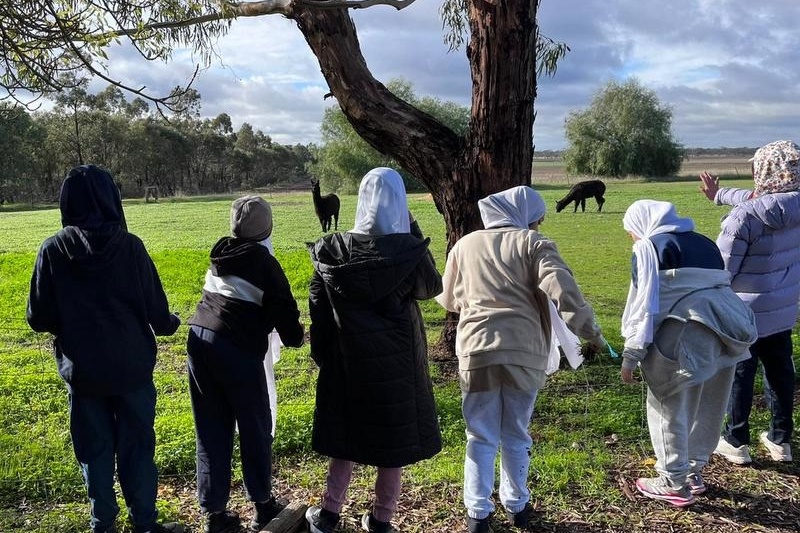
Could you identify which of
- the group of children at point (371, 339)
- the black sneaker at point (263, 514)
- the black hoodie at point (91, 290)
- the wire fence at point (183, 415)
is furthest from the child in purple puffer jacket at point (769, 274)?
the black hoodie at point (91, 290)

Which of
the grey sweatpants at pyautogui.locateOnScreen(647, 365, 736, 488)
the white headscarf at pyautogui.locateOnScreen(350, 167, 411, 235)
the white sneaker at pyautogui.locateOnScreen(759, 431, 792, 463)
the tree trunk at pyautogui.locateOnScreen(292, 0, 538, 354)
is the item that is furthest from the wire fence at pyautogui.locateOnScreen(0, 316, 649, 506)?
the white headscarf at pyautogui.locateOnScreen(350, 167, 411, 235)

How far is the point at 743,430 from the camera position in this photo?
162 inches

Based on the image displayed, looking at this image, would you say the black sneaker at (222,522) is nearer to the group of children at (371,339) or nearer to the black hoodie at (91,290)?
the group of children at (371,339)

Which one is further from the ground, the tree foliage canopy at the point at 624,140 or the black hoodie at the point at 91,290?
the tree foliage canopy at the point at 624,140

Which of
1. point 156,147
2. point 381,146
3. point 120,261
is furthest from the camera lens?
point 156,147

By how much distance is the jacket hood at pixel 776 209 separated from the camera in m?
3.79

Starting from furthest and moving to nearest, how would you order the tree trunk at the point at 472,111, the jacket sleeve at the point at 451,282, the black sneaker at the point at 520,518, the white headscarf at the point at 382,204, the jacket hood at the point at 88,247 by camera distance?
1. the tree trunk at the point at 472,111
2. the jacket sleeve at the point at 451,282
3. the black sneaker at the point at 520,518
4. the white headscarf at the point at 382,204
5. the jacket hood at the point at 88,247

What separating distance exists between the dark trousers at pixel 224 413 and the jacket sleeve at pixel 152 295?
0.14 meters

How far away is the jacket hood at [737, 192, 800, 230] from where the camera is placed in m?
3.79

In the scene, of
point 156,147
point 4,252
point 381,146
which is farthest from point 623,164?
point 381,146

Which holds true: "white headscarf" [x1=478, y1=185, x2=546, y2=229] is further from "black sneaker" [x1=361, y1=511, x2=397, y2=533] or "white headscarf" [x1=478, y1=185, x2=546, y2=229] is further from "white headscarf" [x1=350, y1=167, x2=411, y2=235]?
"black sneaker" [x1=361, y1=511, x2=397, y2=533]

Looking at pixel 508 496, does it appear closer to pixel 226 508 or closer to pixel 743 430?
pixel 226 508

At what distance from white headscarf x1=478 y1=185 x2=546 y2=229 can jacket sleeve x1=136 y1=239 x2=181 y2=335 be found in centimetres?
157

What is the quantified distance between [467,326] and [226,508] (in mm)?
1537
